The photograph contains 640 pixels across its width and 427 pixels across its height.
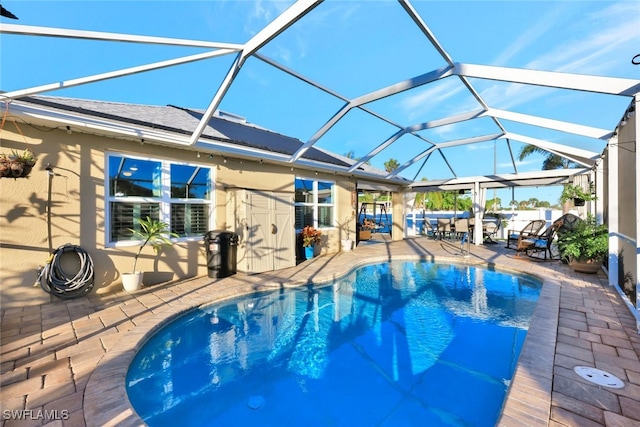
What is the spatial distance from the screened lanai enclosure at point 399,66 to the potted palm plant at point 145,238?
5.84ft

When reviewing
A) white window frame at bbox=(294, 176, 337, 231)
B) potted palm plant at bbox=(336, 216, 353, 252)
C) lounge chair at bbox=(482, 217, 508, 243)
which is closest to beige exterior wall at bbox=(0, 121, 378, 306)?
white window frame at bbox=(294, 176, 337, 231)

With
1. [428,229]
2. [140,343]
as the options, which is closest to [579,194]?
[428,229]

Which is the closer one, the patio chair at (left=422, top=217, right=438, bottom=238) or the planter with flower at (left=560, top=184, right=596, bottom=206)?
the planter with flower at (left=560, top=184, right=596, bottom=206)

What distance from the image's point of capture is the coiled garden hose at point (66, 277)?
4473 millimetres

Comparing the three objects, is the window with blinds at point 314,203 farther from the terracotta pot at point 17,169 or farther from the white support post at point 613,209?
the white support post at point 613,209

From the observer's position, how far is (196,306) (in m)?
4.65

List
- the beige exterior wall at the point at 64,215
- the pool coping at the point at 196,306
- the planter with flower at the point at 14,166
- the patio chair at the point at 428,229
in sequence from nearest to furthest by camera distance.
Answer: the pool coping at the point at 196,306 → the planter with flower at the point at 14,166 → the beige exterior wall at the point at 64,215 → the patio chair at the point at 428,229

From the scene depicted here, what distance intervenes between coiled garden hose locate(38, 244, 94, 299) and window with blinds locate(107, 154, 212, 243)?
0.65 meters

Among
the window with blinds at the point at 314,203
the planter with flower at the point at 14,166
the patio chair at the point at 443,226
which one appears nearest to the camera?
the planter with flower at the point at 14,166

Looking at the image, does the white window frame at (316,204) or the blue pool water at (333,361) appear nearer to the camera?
the blue pool water at (333,361)

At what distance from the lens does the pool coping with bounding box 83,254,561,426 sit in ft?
6.56

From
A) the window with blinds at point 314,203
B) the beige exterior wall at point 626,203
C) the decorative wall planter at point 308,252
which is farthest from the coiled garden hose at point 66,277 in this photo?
the beige exterior wall at point 626,203

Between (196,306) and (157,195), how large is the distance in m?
2.90

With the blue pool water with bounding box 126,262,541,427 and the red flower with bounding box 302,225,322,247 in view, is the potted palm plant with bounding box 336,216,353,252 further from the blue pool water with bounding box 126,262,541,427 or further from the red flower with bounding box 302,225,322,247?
the blue pool water with bounding box 126,262,541,427
